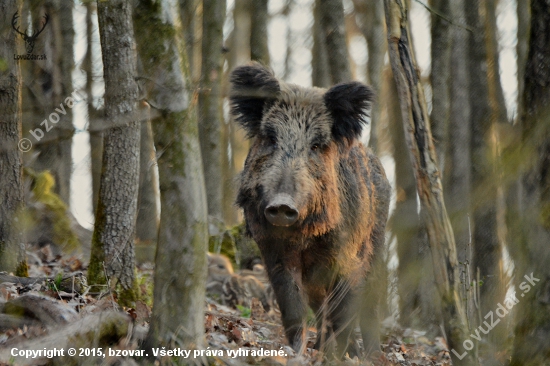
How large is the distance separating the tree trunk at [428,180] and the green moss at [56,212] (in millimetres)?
8834

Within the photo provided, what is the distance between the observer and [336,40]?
10.7m

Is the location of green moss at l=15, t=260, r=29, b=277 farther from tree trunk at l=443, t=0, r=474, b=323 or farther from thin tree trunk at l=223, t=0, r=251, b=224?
thin tree trunk at l=223, t=0, r=251, b=224

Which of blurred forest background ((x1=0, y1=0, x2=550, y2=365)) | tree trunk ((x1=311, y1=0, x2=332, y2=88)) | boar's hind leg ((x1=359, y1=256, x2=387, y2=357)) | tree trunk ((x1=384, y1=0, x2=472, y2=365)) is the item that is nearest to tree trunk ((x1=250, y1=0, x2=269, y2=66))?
blurred forest background ((x1=0, y1=0, x2=550, y2=365))

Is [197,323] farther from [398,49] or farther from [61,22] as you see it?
[61,22]

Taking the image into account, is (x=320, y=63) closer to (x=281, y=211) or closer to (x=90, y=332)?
(x=281, y=211)

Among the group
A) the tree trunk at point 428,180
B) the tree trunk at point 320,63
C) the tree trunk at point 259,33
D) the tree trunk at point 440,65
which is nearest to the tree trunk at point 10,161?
the tree trunk at point 428,180

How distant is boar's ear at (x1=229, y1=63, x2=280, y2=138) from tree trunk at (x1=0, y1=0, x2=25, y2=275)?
263cm

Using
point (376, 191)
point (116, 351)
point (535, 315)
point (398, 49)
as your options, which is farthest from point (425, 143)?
point (376, 191)

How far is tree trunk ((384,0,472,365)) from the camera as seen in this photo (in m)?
4.91

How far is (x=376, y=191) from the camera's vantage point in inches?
334

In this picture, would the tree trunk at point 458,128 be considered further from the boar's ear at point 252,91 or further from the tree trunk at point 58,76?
the tree trunk at point 58,76

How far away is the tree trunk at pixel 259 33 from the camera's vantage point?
1298cm

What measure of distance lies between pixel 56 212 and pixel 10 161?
5325mm

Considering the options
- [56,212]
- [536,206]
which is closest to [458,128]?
[536,206]
